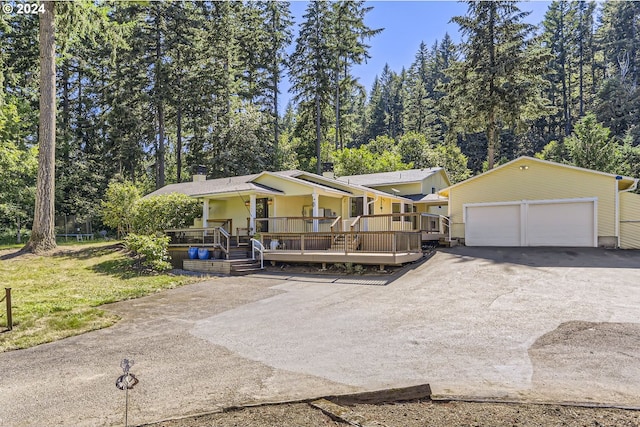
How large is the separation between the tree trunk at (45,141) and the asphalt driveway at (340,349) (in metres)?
8.58

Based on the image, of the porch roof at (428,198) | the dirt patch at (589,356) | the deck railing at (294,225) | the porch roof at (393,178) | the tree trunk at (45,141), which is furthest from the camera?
the porch roof at (393,178)

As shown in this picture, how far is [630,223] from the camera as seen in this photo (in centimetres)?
1429

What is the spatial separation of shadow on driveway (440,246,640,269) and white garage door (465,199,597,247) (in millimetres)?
Result: 1169

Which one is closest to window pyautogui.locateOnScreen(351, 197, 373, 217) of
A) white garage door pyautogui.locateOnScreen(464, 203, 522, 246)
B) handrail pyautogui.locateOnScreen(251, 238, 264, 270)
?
white garage door pyautogui.locateOnScreen(464, 203, 522, 246)

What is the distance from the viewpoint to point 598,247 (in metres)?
14.5

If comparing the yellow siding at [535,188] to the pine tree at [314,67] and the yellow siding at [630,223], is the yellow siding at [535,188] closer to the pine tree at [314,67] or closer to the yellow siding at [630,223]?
the yellow siding at [630,223]

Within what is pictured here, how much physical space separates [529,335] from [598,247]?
11.6 m

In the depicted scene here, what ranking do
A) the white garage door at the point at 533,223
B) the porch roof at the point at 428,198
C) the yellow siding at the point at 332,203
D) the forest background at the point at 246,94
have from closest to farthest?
1. the white garage door at the point at 533,223
2. the yellow siding at the point at 332,203
3. the porch roof at the point at 428,198
4. the forest background at the point at 246,94

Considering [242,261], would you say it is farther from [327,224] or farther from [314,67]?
[314,67]

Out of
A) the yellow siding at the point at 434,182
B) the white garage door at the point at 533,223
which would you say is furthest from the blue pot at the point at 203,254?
the yellow siding at the point at 434,182

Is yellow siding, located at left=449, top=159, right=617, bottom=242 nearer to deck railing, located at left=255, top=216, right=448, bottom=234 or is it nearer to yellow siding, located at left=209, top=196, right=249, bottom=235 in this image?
deck railing, located at left=255, top=216, right=448, bottom=234

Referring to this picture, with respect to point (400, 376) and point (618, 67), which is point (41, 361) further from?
point (618, 67)

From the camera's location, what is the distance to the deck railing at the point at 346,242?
12.3 m

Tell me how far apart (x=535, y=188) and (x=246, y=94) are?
26.2 meters
